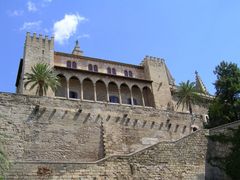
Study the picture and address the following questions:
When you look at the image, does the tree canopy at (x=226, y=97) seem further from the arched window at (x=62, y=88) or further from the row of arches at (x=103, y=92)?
the arched window at (x=62, y=88)

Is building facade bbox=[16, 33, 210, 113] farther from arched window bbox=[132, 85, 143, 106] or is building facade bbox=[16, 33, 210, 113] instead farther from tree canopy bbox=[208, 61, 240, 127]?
tree canopy bbox=[208, 61, 240, 127]

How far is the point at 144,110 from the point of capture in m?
28.5

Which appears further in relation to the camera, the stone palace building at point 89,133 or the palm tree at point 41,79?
the palm tree at point 41,79

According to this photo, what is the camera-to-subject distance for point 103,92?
41.2 m

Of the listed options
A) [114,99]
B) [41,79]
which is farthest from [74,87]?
[41,79]

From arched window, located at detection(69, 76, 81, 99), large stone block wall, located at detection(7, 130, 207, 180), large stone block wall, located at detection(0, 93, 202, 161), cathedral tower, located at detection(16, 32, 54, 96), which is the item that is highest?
cathedral tower, located at detection(16, 32, 54, 96)

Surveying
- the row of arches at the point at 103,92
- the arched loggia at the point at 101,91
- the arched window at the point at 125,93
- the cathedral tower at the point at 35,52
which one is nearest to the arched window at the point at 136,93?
the row of arches at the point at 103,92

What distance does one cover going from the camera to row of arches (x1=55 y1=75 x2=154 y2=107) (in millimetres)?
38906

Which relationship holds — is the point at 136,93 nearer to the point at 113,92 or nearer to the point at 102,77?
the point at 113,92

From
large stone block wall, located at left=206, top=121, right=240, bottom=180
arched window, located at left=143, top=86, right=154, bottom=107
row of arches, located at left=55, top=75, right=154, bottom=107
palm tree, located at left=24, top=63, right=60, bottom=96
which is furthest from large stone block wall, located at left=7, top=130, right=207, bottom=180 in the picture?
arched window, located at left=143, top=86, right=154, bottom=107

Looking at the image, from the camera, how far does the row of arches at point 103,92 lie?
3891 centimetres

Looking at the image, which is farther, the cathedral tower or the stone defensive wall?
the cathedral tower

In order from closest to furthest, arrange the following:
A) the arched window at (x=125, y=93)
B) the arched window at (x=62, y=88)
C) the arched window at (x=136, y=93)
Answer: the arched window at (x=62, y=88) → the arched window at (x=125, y=93) → the arched window at (x=136, y=93)

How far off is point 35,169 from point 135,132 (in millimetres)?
13222
